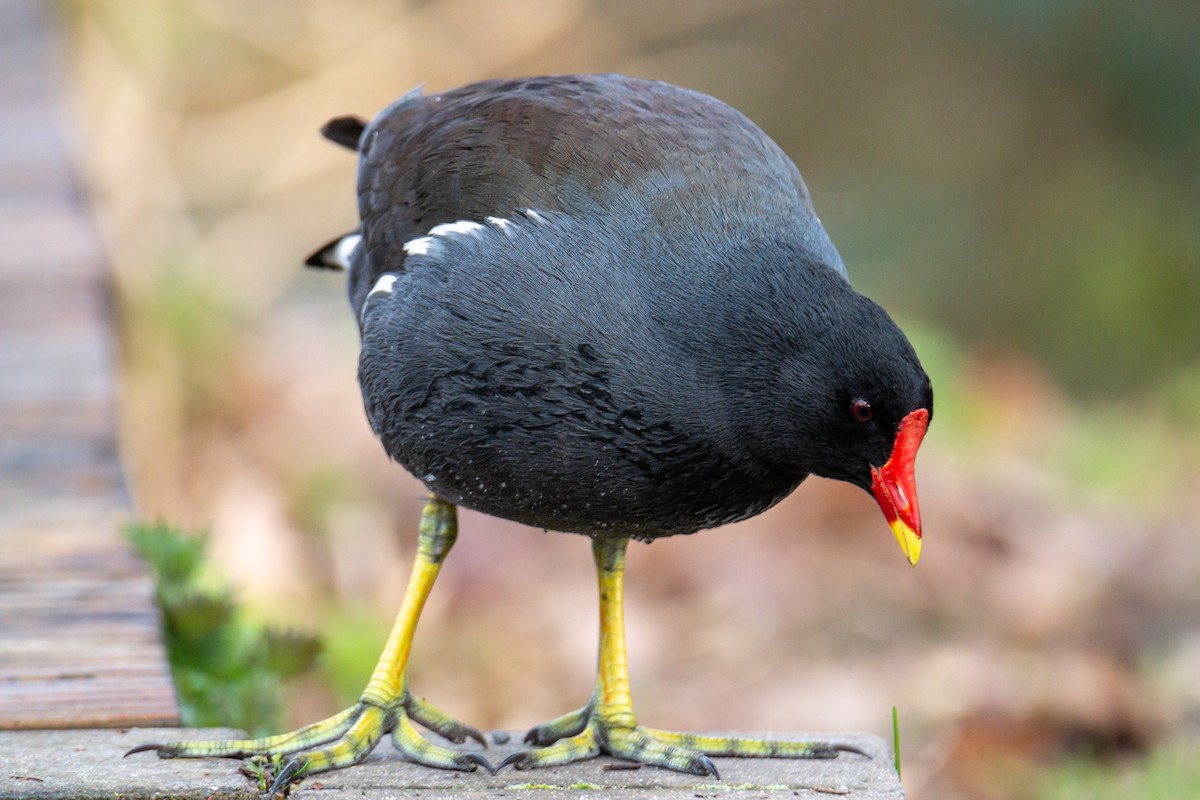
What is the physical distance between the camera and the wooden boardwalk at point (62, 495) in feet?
9.30

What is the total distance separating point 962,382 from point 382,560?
3377 millimetres

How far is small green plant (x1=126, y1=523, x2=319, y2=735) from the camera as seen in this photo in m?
3.27

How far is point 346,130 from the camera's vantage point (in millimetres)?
3707

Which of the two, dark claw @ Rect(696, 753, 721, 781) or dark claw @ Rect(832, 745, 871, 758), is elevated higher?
dark claw @ Rect(832, 745, 871, 758)

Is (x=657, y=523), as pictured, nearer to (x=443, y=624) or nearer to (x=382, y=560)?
(x=443, y=624)

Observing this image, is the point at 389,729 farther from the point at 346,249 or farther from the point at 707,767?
the point at 346,249

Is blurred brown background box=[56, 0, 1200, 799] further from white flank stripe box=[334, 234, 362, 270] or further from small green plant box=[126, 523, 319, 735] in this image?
white flank stripe box=[334, 234, 362, 270]

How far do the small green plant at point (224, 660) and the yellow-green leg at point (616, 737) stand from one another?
2.34 feet

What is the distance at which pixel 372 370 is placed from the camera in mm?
2883

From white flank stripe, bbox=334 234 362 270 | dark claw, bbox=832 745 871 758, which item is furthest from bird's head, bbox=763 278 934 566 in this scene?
white flank stripe, bbox=334 234 362 270

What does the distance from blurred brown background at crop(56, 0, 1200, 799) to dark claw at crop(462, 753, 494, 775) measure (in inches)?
67.6

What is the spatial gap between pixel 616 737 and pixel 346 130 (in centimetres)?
176

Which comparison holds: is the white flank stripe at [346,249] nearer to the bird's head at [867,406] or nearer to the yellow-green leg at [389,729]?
the yellow-green leg at [389,729]

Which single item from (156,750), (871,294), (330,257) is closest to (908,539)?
(156,750)
